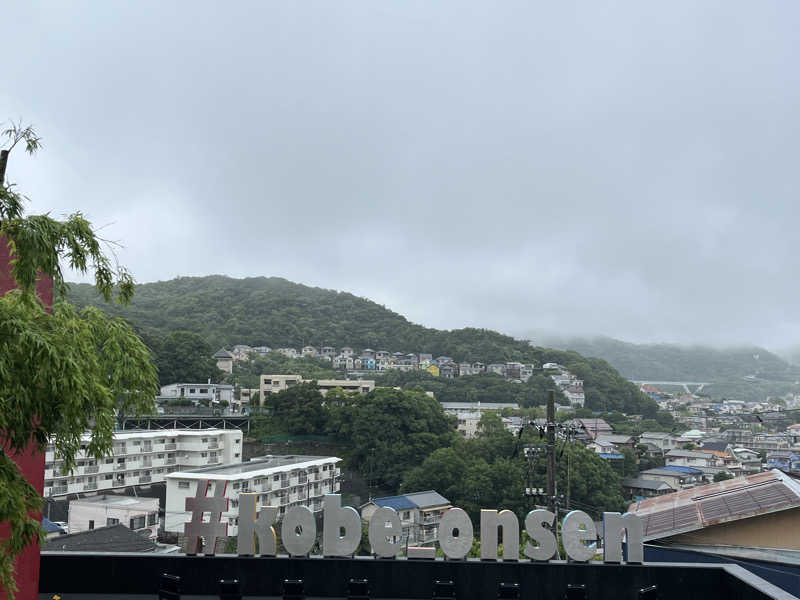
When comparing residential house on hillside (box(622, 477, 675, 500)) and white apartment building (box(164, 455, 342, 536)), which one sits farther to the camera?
residential house on hillside (box(622, 477, 675, 500))

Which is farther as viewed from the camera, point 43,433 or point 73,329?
point 73,329

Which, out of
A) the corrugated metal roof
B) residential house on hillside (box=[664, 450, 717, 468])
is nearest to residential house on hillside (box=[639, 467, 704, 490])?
residential house on hillside (box=[664, 450, 717, 468])

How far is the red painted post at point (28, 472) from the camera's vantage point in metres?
6.85

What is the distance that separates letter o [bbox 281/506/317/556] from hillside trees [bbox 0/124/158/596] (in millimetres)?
3763

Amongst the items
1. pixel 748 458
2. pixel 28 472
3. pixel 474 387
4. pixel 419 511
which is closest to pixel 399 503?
pixel 419 511

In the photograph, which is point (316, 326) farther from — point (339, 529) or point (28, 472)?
point (28, 472)

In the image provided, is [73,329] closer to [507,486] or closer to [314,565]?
[314,565]

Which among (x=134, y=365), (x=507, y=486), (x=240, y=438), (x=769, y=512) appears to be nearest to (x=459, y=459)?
(x=507, y=486)

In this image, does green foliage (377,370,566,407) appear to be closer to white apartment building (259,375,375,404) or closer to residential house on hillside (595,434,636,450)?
white apartment building (259,375,375,404)

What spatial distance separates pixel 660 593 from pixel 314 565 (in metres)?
4.82

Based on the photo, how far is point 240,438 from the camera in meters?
46.0

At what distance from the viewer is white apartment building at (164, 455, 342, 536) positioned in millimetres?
33438


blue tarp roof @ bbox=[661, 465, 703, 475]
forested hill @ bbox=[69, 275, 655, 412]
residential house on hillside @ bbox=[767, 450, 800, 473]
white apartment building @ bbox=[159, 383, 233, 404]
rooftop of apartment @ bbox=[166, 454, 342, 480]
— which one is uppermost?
forested hill @ bbox=[69, 275, 655, 412]

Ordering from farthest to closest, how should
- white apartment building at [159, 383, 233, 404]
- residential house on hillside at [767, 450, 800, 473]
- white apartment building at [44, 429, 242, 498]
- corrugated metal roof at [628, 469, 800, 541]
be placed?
residential house on hillside at [767, 450, 800, 473] < white apartment building at [159, 383, 233, 404] < white apartment building at [44, 429, 242, 498] < corrugated metal roof at [628, 469, 800, 541]
